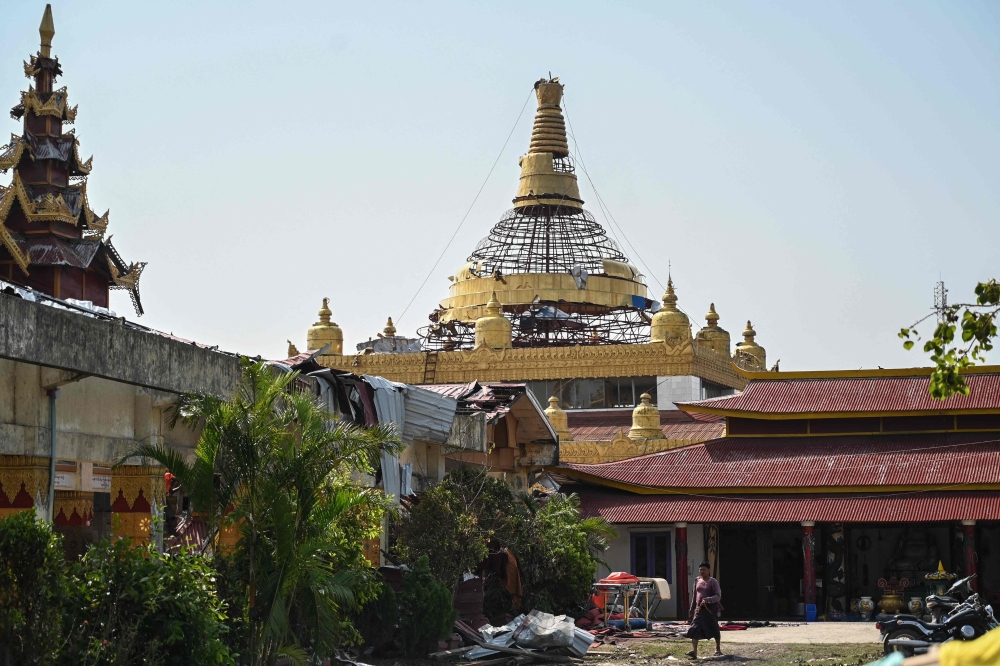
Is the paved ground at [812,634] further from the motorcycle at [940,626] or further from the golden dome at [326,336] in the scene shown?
the golden dome at [326,336]

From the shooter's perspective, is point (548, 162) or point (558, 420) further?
point (548, 162)

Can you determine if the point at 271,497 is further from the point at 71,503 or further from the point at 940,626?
the point at 940,626

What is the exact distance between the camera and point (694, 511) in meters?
29.5

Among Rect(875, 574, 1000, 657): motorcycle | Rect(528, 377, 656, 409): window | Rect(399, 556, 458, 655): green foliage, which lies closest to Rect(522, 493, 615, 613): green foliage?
Rect(399, 556, 458, 655): green foliage

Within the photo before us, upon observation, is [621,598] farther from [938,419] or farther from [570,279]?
[570,279]

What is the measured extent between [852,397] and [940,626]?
1442 centimetres

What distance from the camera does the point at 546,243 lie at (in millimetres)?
50469

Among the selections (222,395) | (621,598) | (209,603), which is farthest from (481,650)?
(621,598)

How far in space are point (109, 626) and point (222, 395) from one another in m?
4.57

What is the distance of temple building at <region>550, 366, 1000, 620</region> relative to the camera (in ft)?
94.1

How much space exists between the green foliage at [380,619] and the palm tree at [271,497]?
3.65 metres

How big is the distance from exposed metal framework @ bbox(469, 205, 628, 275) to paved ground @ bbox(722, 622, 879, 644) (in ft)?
81.4

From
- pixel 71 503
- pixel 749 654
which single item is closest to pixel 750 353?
pixel 749 654

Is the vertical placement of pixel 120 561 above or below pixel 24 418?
below
